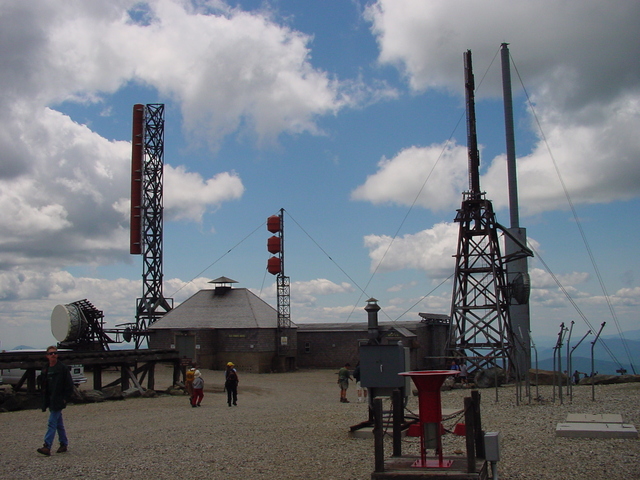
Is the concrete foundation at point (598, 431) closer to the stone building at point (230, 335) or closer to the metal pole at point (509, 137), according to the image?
the metal pole at point (509, 137)

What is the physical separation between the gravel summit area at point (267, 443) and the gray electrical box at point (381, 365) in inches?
60.1

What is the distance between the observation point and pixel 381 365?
16656 mm

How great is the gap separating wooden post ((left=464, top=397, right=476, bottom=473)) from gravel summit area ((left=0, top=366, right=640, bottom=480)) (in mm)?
2123

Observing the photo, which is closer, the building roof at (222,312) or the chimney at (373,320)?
the chimney at (373,320)

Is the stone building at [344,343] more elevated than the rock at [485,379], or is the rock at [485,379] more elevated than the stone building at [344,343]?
the stone building at [344,343]

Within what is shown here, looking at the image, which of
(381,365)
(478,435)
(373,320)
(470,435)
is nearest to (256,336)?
(373,320)

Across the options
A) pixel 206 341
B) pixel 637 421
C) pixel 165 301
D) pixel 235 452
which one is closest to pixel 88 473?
pixel 235 452

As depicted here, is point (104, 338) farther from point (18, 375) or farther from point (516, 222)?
point (516, 222)

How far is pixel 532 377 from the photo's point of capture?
3319cm

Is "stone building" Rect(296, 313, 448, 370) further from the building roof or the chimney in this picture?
the chimney

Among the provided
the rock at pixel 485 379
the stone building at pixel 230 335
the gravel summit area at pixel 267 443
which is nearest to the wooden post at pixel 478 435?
the gravel summit area at pixel 267 443

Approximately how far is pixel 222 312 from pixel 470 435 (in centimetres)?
4776

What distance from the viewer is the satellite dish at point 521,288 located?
132 ft

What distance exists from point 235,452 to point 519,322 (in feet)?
112
